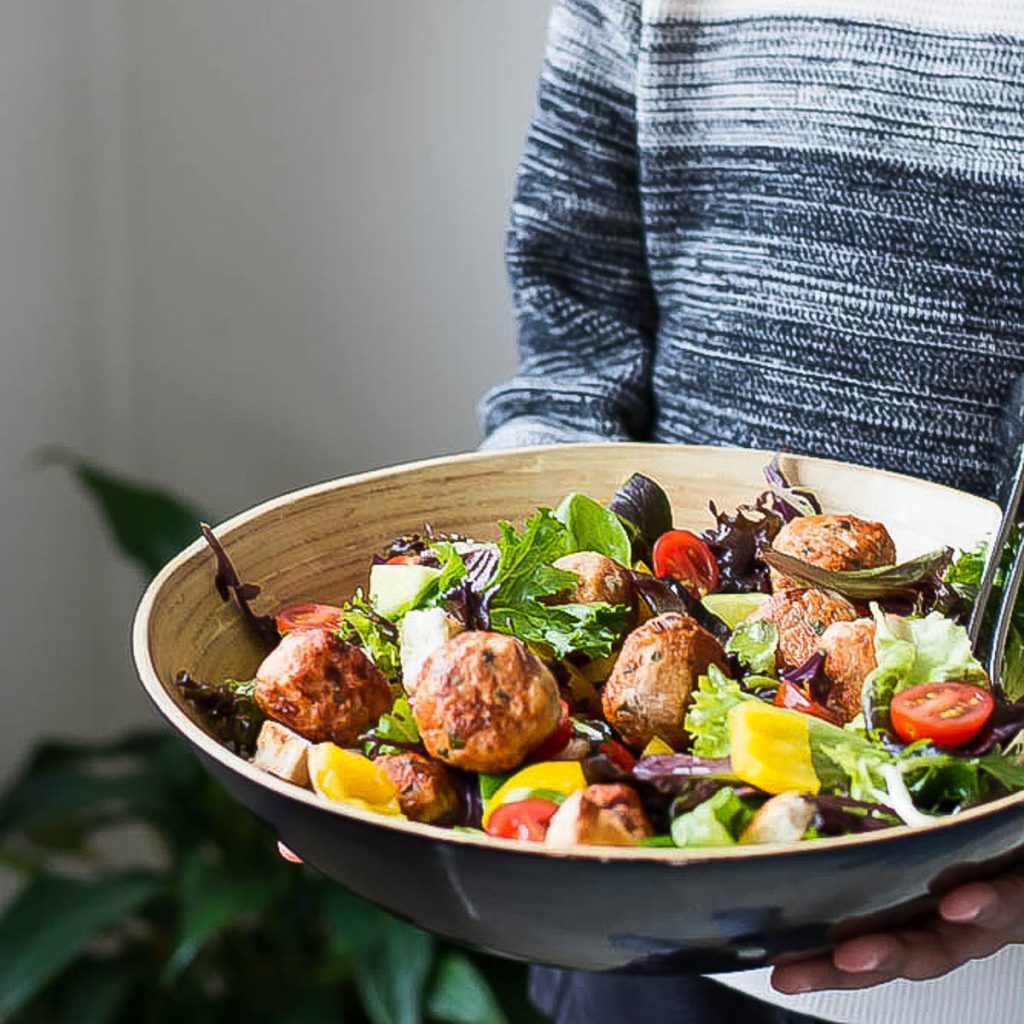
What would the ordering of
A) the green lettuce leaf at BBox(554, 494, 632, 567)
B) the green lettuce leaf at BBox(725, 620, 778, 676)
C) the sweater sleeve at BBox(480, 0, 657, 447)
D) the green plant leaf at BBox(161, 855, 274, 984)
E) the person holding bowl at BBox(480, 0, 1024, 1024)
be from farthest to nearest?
the green plant leaf at BBox(161, 855, 274, 984), the sweater sleeve at BBox(480, 0, 657, 447), the person holding bowl at BBox(480, 0, 1024, 1024), the green lettuce leaf at BBox(554, 494, 632, 567), the green lettuce leaf at BBox(725, 620, 778, 676)

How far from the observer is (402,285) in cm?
197

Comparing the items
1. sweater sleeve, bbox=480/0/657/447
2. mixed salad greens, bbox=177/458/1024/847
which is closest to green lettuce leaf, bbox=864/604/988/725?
mixed salad greens, bbox=177/458/1024/847

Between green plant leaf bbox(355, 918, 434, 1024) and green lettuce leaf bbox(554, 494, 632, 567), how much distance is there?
2.98 feet

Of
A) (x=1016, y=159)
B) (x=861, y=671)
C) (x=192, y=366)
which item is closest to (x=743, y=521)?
(x=861, y=671)

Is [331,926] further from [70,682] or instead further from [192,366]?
[192,366]

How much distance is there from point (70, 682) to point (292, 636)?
1.56m

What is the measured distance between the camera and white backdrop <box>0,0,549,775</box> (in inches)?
74.5

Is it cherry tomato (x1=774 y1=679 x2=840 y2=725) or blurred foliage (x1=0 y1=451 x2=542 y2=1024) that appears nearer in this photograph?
cherry tomato (x1=774 y1=679 x2=840 y2=725)

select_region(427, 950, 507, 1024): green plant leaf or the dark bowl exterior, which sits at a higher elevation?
the dark bowl exterior

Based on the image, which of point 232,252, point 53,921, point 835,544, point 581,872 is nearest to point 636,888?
point 581,872

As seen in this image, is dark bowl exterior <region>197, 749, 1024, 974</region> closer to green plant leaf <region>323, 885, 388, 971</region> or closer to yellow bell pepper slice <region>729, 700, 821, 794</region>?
yellow bell pepper slice <region>729, 700, 821, 794</region>

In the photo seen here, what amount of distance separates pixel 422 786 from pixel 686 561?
11.4 inches

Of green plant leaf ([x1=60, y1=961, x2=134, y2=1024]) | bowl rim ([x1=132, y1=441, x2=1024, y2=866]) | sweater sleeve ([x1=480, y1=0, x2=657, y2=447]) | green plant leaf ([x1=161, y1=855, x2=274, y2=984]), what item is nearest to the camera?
bowl rim ([x1=132, y1=441, x2=1024, y2=866])

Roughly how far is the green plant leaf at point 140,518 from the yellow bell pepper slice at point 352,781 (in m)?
1.29
